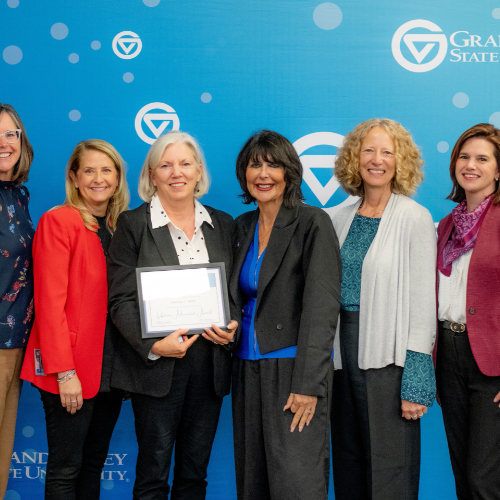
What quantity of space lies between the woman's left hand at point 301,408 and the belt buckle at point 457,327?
0.65 m

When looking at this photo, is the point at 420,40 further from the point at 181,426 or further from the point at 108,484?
the point at 108,484

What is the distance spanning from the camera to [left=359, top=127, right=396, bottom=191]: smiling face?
2.19 m

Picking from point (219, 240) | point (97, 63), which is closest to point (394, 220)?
point (219, 240)

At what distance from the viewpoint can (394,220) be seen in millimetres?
2129

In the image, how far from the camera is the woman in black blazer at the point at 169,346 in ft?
6.74

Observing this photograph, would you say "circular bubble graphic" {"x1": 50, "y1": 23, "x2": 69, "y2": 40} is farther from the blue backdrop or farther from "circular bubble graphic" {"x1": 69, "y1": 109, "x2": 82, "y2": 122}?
"circular bubble graphic" {"x1": 69, "y1": 109, "x2": 82, "y2": 122}

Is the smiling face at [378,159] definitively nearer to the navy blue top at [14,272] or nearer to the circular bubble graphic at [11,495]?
the navy blue top at [14,272]

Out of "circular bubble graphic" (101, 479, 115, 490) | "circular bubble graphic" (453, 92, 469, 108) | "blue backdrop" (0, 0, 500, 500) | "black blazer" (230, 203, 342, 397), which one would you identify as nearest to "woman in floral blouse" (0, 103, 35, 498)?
"blue backdrop" (0, 0, 500, 500)

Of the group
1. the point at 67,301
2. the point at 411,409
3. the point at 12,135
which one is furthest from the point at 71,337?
the point at 411,409

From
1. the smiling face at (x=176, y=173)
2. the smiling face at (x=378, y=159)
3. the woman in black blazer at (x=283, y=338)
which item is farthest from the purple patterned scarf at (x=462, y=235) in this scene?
the smiling face at (x=176, y=173)

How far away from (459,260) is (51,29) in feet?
8.56

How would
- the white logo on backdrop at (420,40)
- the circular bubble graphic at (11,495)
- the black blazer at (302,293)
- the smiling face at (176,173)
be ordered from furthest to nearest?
the circular bubble graphic at (11,495) → the white logo on backdrop at (420,40) → the smiling face at (176,173) → the black blazer at (302,293)

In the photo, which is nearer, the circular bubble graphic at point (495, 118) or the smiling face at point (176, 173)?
the smiling face at point (176, 173)

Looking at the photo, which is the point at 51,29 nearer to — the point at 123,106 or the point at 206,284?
the point at 123,106
